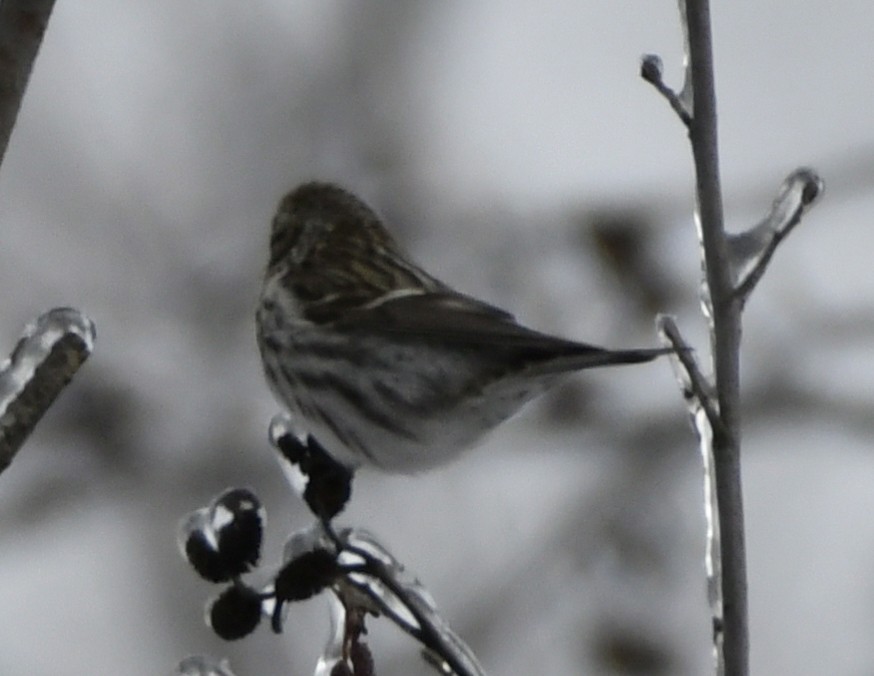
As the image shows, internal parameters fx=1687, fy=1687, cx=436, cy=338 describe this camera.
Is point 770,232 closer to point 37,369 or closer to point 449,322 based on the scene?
point 37,369

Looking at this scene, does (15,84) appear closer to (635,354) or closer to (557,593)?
(635,354)

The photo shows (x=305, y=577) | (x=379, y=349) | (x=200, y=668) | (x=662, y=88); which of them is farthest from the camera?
(x=379, y=349)

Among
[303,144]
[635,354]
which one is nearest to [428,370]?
[635,354]

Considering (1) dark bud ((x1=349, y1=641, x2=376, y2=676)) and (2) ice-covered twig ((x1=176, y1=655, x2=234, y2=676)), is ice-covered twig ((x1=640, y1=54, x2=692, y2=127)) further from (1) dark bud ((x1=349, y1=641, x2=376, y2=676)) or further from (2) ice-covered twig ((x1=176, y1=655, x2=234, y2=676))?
(2) ice-covered twig ((x1=176, y1=655, x2=234, y2=676))

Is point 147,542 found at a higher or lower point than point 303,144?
lower

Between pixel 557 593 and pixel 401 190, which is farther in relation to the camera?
pixel 401 190

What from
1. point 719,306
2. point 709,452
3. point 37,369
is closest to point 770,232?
point 719,306

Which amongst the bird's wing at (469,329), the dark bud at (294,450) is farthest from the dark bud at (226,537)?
the bird's wing at (469,329)
